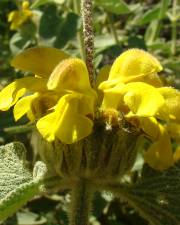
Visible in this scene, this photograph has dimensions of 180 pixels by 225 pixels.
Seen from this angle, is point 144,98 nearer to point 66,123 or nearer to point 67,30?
point 66,123

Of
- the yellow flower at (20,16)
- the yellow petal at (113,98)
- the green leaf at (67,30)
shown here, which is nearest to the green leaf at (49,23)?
the green leaf at (67,30)

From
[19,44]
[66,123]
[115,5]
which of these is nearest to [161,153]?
[66,123]

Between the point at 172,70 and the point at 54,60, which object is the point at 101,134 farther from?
the point at 172,70

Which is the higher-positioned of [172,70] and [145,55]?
[145,55]

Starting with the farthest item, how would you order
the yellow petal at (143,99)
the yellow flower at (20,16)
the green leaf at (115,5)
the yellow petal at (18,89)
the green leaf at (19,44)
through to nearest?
1. the yellow flower at (20,16)
2. the green leaf at (19,44)
3. the green leaf at (115,5)
4. the yellow petal at (18,89)
5. the yellow petal at (143,99)

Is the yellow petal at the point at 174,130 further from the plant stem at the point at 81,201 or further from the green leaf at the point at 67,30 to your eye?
the green leaf at the point at 67,30

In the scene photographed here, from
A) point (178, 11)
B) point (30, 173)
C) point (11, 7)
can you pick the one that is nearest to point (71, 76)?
point (30, 173)

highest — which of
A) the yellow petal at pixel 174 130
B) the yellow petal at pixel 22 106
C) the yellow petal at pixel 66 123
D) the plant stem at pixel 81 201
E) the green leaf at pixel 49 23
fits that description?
the yellow petal at pixel 66 123
